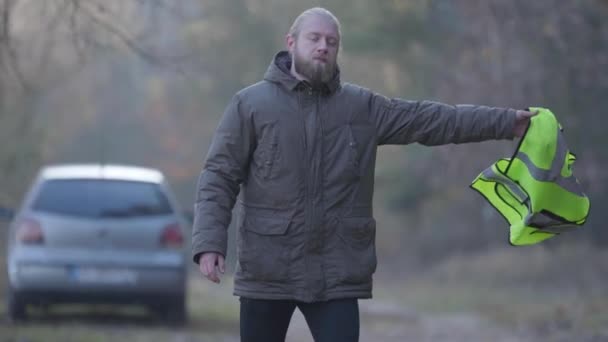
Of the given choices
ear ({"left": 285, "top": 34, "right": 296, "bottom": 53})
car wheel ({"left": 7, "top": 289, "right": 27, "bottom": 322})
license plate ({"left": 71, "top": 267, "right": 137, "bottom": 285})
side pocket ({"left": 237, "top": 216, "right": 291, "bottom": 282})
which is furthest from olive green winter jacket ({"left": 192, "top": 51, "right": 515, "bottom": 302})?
car wheel ({"left": 7, "top": 289, "right": 27, "bottom": 322})

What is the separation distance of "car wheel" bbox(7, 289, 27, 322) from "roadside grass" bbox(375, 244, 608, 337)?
5.26 metres

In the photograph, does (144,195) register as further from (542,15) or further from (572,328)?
(542,15)

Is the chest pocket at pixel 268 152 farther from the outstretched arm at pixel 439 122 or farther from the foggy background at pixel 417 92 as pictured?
the foggy background at pixel 417 92

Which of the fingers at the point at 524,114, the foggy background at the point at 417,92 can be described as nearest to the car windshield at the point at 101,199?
the foggy background at the point at 417,92

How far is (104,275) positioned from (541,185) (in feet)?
24.1

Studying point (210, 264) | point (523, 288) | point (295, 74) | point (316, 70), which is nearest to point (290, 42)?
point (295, 74)

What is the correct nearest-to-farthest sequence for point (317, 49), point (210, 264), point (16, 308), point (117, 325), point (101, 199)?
point (210, 264)
point (317, 49)
point (16, 308)
point (101, 199)
point (117, 325)

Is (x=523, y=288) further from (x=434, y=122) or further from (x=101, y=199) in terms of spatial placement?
(x=434, y=122)

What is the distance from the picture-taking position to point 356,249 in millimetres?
5535

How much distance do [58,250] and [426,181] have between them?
17.9 m

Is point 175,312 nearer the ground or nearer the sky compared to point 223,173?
nearer the ground

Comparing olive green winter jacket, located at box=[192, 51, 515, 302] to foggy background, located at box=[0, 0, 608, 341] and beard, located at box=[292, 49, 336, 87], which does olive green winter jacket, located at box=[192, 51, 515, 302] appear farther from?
foggy background, located at box=[0, 0, 608, 341]

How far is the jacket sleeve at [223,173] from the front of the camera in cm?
554

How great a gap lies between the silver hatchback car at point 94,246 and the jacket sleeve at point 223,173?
6.80 meters
